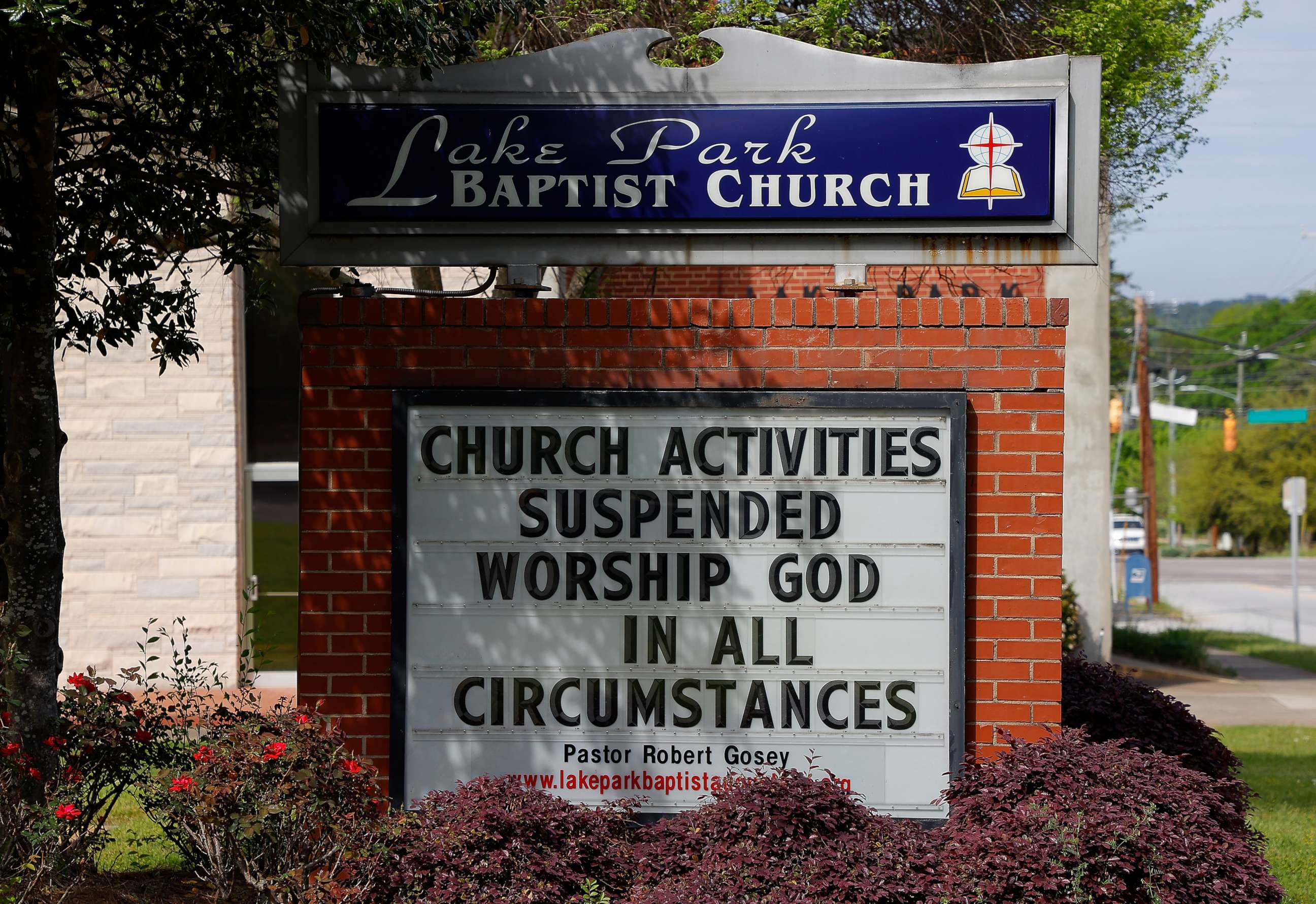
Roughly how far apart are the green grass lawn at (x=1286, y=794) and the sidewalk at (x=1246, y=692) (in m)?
0.87

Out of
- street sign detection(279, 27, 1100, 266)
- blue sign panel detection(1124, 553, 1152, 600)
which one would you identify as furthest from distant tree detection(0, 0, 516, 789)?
blue sign panel detection(1124, 553, 1152, 600)

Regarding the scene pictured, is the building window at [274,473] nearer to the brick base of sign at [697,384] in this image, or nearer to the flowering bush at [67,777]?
the flowering bush at [67,777]

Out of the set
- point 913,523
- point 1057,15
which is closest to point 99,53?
point 913,523

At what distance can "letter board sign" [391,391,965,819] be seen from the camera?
4949 millimetres

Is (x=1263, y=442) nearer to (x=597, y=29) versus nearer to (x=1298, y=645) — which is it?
(x=1298, y=645)

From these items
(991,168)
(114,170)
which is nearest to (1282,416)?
(991,168)

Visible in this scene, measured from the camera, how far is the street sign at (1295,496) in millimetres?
21922

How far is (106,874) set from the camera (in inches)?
214

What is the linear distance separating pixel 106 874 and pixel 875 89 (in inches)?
194

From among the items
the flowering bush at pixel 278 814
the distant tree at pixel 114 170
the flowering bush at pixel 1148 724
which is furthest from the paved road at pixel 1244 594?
the flowering bush at pixel 278 814

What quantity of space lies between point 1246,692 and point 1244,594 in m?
24.0

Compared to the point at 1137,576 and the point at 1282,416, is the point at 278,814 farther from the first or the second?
the point at 1282,416

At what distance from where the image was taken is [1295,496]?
2205 cm

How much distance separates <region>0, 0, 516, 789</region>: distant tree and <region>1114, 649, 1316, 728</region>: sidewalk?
39.8 feet
